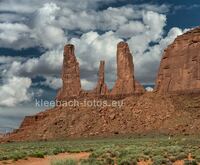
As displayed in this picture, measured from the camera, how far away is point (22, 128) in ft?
411

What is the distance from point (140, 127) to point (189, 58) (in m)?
29.6

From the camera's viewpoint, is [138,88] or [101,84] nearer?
[138,88]

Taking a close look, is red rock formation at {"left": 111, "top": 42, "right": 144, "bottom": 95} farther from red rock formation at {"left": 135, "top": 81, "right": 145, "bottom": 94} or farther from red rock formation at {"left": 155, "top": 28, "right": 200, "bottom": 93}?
red rock formation at {"left": 155, "top": 28, "right": 200, "bottom": 93}

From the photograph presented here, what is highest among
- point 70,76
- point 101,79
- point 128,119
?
point 70,76

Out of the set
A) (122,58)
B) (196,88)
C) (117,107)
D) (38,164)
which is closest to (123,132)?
(117,107)

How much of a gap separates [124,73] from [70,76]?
54.2ft

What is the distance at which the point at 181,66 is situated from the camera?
414 ft

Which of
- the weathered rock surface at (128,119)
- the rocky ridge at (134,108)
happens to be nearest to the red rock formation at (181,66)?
the rocky ridge at (134,108)

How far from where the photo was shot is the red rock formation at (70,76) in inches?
5638

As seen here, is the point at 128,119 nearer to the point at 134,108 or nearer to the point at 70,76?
the point at 134,108

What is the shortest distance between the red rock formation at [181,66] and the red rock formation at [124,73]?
7.12 metres

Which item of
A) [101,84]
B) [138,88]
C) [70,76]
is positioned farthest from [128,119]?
[70,76]

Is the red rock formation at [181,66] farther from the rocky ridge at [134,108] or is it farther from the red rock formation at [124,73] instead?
the red rock formation at [124,73]

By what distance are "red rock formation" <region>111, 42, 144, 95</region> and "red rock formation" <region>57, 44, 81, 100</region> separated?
11788mm
